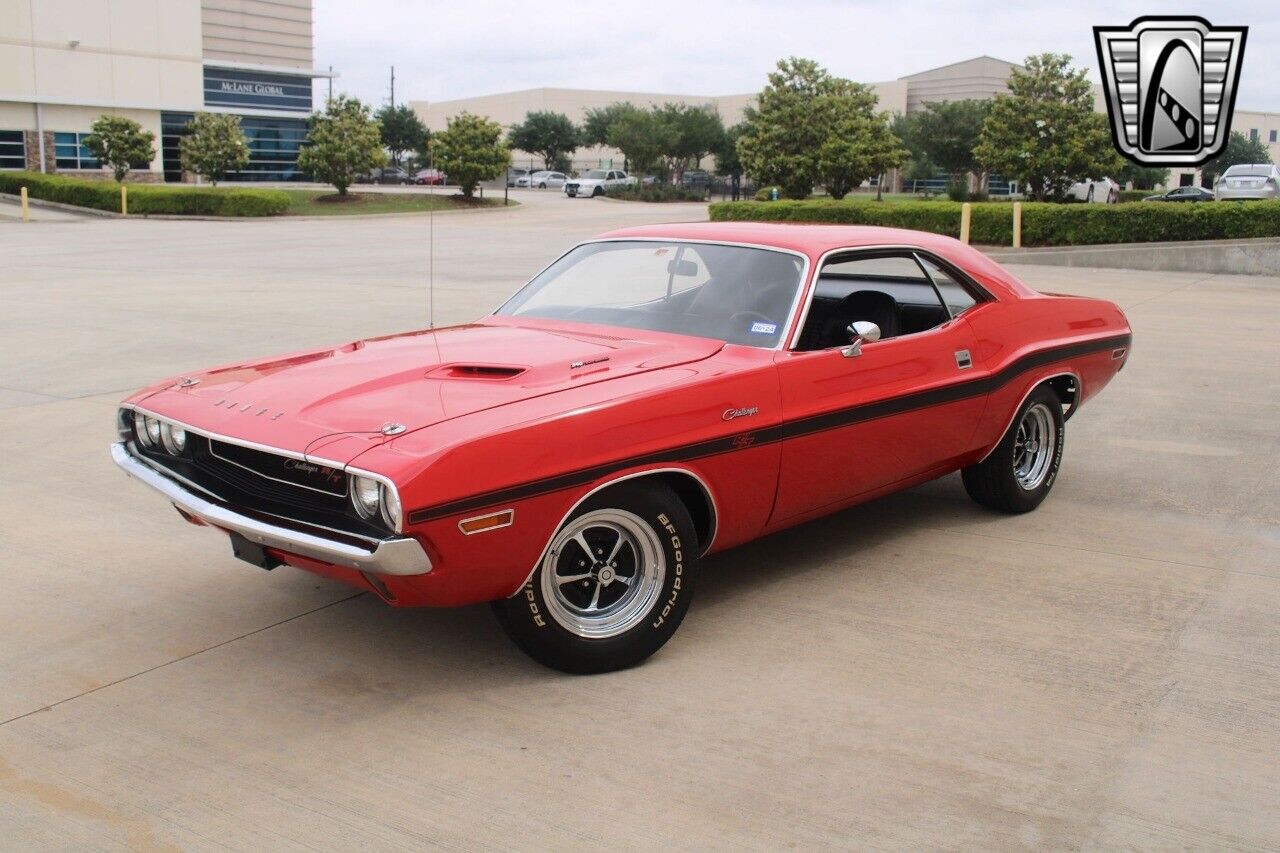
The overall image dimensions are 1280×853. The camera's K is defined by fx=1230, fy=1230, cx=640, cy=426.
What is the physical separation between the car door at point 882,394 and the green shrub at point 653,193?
48710 mm

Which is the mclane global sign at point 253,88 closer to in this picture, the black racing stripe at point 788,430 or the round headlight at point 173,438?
the black racing stripe at point 788,430

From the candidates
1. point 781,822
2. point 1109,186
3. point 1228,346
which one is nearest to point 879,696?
point 781,822

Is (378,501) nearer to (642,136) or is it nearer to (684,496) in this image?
(684,496)

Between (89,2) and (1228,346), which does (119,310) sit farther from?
(89,2)

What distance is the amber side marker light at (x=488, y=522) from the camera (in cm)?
356

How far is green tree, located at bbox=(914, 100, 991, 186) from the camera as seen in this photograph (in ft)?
186

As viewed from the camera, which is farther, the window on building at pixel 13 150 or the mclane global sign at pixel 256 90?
the mclane global sign at pixel 256 90

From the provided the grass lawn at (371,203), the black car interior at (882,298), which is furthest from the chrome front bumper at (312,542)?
the grass lawn at (371,203)

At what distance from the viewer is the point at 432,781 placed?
11.0ft

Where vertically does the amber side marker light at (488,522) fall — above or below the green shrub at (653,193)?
below

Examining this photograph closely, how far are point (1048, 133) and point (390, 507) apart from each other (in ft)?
95.6

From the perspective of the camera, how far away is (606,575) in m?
4.07

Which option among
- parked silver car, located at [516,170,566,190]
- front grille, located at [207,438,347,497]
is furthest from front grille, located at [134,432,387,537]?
parked silver car, located at [516,170,566,190]

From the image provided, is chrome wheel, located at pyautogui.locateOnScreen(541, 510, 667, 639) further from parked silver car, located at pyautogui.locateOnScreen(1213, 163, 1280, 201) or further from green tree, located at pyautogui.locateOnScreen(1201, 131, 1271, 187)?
green tree, located at pyautogui.locateOnScreen(1201, 131, 1271, 187)
